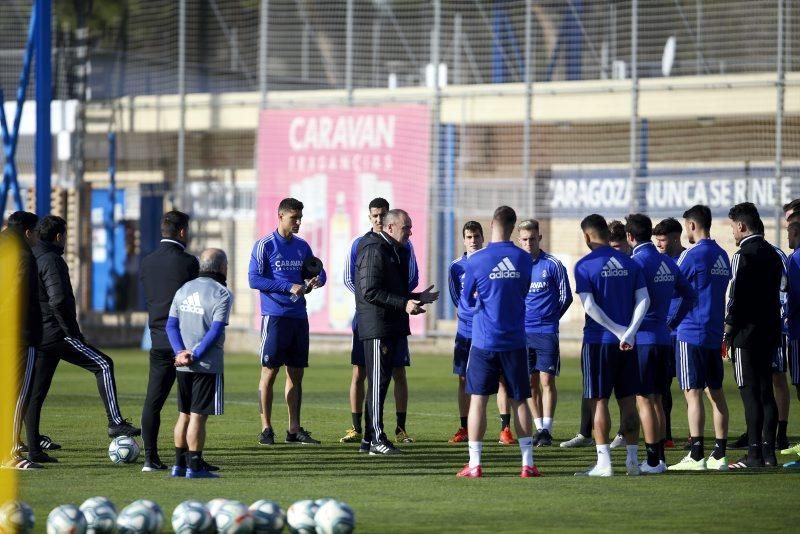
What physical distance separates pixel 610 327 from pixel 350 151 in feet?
57.5

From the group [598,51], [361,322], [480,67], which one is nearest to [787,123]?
[598,51]

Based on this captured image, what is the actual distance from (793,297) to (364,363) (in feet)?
13.6

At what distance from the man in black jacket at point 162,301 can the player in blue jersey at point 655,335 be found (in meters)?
3.74

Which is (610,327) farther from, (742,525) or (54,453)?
(54,453)

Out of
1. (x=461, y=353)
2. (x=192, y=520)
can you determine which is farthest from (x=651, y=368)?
(x=192, y=520)

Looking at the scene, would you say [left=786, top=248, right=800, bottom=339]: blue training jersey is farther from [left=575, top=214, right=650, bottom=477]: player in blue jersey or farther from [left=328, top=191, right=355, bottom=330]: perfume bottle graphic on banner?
[left=328, top=191, right=355, bottom=330]: perfume bottle graphic on banner

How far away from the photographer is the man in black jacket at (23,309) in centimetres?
1202

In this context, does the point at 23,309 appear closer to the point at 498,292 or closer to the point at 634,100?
the point at 498,292

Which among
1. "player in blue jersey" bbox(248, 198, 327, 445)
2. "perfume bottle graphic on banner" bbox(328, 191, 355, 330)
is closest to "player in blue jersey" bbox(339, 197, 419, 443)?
"player in blue jersey" bbox(248, 198, 327, 445)

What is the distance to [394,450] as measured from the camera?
526 inches

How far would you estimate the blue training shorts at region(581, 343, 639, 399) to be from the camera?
11680 mm

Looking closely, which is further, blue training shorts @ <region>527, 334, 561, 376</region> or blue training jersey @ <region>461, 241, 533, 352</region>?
blue training shorts @ <region>527, 334, 561, 376</region>

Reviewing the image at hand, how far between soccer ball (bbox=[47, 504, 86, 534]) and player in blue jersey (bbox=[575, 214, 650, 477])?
469cm

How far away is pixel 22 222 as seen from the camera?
40.6ft
